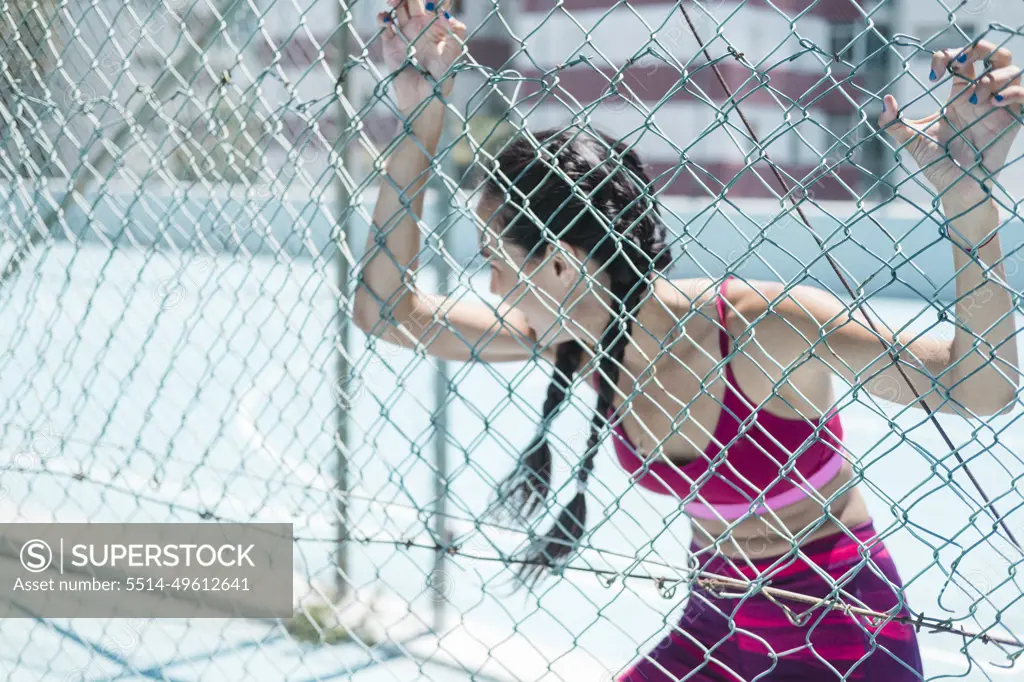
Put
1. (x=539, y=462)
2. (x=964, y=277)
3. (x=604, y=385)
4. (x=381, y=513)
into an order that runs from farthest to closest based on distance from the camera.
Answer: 1. (x=381, y=513)
2. (x=539, y=462)
3. (x=604, y=385)
4. (x=964, y=277)

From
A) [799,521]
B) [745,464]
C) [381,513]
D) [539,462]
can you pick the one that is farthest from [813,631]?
[381,513]

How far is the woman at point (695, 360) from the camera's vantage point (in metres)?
1.42

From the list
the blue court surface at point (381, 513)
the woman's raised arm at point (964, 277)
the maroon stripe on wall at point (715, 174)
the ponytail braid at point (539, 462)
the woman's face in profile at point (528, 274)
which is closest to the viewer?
the woman's raised arm at point (964, 277)

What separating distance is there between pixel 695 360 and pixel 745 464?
0.20 m

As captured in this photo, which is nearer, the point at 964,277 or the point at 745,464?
the point at 964,277

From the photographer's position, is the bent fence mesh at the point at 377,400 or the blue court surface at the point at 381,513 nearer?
the bent fence mesh at the point at 377,400

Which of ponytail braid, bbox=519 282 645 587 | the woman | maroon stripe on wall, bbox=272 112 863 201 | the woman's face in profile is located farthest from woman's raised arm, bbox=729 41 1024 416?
maroon stripe on wall, bbox=272 112 863 201

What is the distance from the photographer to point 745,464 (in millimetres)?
1613

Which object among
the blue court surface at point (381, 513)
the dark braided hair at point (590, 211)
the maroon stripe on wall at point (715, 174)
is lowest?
the blue court surface at point (381, 513)

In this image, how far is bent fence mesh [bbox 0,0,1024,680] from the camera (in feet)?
4.44

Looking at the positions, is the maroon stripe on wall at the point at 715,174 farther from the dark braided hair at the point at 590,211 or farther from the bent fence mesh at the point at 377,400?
the dark braided hair at the point at 590,211

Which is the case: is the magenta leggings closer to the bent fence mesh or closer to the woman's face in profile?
the bent fence mesh

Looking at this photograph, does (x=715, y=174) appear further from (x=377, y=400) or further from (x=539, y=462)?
(x=377, y=400)

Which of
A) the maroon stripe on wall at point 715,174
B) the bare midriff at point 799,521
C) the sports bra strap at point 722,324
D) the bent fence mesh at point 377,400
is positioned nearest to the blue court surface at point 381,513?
the bent fence mesh at point 377,400
